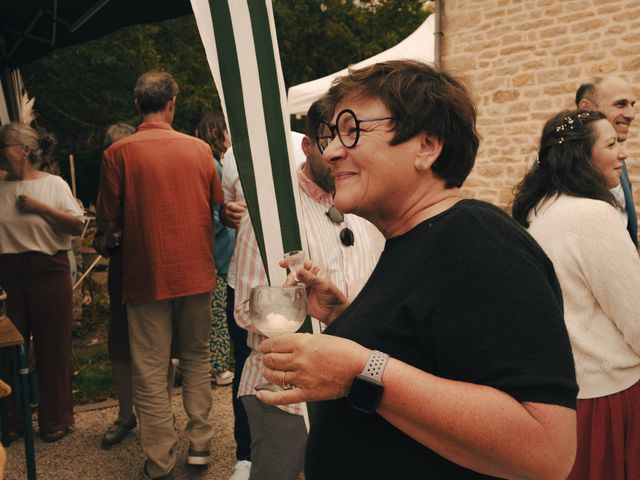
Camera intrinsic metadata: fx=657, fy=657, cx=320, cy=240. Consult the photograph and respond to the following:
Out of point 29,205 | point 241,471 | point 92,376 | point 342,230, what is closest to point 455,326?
point 342,230

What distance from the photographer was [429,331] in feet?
4.00

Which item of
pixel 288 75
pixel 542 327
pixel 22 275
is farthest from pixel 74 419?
pixel 288 75

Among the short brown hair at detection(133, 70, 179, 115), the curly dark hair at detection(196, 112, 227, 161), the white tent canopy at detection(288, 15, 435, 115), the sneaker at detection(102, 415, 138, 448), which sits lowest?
the sneaker at detection(102, 415, 138, 448)

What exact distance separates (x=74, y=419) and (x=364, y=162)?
13.3 feet

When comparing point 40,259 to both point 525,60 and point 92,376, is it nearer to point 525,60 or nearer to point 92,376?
point 92,376

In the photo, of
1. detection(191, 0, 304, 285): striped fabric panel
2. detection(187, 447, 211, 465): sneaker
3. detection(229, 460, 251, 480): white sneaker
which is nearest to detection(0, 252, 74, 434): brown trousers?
detection(187, 447, 211, 465): sneaker

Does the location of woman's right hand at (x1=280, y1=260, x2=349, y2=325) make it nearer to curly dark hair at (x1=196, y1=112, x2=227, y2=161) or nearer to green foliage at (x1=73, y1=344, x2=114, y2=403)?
curly dark hair at (x1=196, y1=112, x2=227, y2=161)

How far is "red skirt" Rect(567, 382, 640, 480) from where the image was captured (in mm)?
2420

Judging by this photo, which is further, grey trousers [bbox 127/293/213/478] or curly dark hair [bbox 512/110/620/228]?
grey trousers [bbox 127/293/213/478]

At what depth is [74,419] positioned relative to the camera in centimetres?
470

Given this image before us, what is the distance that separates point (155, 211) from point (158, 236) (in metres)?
0.14

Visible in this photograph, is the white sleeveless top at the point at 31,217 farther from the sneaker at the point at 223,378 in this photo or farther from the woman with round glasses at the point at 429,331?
the woman with round glasses at the point at 429,331

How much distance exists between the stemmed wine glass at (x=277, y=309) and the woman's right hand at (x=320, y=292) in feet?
0.83

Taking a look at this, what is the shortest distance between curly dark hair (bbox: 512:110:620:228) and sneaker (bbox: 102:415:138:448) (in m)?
3.09
